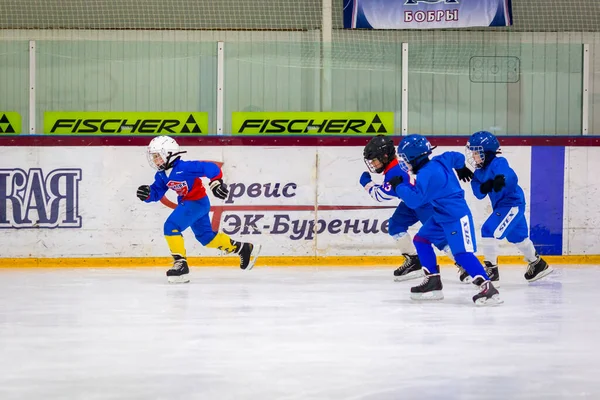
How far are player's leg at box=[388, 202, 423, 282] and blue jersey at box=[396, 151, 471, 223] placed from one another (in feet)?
3.83

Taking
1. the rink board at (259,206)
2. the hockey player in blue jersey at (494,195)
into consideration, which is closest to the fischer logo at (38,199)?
the rink board at (259,206)

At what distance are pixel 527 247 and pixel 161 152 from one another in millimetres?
2693

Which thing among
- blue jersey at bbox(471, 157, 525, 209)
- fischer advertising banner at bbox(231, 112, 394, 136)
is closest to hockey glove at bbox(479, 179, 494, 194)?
blue jersey at bbox(471, 157, 525, 209)

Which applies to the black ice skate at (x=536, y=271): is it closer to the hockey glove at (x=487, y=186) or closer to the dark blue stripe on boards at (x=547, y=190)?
the hockey glove at (x=487, y=186)

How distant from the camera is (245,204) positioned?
8.37 meters

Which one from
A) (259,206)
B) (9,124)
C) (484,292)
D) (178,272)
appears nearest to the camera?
(484,292)

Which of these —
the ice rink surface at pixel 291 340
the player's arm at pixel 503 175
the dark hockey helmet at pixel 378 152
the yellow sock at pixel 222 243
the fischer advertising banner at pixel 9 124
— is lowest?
the ice rink surface at pixel 291 340

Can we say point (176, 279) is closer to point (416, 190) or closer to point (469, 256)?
point (416, 190)

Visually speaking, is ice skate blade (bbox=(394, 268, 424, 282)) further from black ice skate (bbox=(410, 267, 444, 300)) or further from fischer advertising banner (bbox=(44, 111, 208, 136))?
fischer advertising banner (bbox=(44, 111, 208, 136))

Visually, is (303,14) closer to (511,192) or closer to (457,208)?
(511,192)

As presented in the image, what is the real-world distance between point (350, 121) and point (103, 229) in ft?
8.26

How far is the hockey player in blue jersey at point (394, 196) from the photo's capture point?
5949mm

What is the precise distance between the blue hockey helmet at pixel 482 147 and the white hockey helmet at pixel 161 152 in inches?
Answer: 82.4

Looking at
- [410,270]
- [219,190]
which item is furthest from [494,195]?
[219,190]
